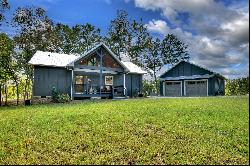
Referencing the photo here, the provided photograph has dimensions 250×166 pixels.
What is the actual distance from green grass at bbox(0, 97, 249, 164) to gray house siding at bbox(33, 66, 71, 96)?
14009 millimetres

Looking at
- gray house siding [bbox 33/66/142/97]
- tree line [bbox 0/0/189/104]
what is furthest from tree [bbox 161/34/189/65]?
gray house siding [bbox 33/66/142/97]

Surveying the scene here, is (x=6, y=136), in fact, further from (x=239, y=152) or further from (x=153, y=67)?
(x=153, y=67)

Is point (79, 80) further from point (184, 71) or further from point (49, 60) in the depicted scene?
point (184, 71)

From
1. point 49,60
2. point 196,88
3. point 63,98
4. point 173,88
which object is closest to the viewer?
point 63,98

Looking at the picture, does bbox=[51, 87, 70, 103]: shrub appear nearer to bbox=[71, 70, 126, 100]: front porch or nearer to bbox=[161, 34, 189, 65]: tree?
bbox=[71, 70, 126, 100]: front porch

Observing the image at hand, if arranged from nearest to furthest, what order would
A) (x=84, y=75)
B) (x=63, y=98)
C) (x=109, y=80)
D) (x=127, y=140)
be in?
(x=127, y=140)
(x=63, y=98)
(x=84, y=75)
(x=109, y=80)

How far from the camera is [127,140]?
812 centimetres

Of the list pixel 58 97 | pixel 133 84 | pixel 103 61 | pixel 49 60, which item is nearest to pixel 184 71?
pixel 133 84

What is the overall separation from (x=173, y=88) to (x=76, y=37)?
65.3 feet

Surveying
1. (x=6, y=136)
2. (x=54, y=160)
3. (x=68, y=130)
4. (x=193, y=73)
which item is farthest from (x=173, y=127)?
(x=193, y=73)

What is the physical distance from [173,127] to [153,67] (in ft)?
147

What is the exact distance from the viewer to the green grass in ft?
22.0

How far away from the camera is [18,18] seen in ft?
118

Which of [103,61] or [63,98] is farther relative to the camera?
[103,61]
